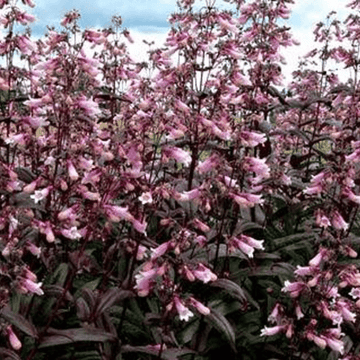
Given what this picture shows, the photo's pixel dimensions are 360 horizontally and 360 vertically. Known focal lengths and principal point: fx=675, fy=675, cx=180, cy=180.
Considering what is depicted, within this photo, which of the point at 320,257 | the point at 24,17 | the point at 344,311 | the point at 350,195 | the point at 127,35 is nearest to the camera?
the point at 320,257

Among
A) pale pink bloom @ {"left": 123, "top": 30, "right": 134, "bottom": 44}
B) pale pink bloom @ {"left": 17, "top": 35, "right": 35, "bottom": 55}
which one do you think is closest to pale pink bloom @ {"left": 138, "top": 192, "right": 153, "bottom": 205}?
pale pink bloom @ {"left": 17, "top": 35, "right": 35, "bottom": 55}

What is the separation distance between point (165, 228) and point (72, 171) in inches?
44.8

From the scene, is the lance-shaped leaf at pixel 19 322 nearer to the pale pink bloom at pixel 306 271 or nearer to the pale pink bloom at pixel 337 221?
the pale pink bloom at pixel 306 271

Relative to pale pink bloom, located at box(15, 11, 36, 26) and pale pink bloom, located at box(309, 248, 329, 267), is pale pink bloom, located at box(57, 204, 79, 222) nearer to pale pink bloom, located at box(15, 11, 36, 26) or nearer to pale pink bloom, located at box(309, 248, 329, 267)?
pale pink bloom, located at box(309, 248, 329, 267)

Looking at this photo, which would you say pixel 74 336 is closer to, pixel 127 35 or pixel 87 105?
pixel 87 105

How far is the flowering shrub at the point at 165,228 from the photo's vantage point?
4164 millimetres

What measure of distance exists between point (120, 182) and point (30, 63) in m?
4.18

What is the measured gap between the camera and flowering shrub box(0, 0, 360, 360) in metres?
4.16

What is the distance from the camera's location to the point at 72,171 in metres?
4.28

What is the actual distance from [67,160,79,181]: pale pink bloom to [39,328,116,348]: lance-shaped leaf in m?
0.94

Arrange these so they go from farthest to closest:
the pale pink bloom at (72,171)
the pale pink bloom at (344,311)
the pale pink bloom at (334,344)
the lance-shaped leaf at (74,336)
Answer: the pale pink bloom at (344,311) → the pale pink bloom at (334,344) → the pale pink bloom at (72,171) → the lance-shaped leaf at (74,336)

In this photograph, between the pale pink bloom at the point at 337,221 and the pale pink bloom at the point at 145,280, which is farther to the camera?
the pale pink bloom at the point at 337,221

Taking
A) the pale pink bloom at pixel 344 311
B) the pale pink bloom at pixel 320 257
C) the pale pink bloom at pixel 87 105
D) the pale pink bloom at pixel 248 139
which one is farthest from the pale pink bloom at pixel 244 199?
the pale pink bloom at pixel 87 105

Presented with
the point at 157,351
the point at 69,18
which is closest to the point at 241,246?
the point at 157,351
